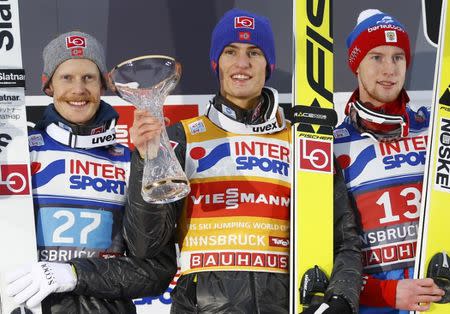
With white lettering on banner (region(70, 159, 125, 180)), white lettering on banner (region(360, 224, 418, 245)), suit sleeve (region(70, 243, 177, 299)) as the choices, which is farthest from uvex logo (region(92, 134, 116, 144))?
white lettering on banner (region(360, 224, 418, 245))

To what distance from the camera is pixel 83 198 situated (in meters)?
3.12

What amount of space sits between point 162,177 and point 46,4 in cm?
152

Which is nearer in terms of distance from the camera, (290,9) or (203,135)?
(203,135)

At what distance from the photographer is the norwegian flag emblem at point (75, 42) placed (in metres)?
3.24

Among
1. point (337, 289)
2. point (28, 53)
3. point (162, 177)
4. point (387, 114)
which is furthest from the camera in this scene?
point (28, 53)

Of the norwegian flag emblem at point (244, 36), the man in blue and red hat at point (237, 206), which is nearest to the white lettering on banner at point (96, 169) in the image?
the man in blue and red hat at point (237, 206)

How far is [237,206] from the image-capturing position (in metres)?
3.15

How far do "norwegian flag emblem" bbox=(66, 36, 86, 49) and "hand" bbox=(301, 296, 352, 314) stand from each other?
126 centimetres

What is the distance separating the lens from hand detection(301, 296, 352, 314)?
302cm

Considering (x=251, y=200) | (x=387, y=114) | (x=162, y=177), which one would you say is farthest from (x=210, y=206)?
(x=387, y=114)

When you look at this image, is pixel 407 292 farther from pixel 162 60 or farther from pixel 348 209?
pixel 162 60

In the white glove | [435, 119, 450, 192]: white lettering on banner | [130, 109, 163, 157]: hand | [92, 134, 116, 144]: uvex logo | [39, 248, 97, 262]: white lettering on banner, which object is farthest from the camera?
[435, 119, 450, 192]: white lettering on banner

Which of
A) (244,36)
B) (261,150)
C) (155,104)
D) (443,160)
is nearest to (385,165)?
(443,160)

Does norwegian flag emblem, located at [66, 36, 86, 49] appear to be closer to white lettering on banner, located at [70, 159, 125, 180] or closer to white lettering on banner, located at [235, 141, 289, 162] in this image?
white lettering on banner, located at [70, 159, 125, 180]
